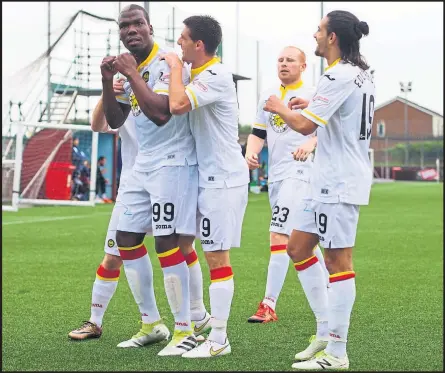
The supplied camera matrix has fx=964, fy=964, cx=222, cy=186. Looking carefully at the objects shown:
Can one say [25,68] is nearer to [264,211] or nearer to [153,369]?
[264,211]

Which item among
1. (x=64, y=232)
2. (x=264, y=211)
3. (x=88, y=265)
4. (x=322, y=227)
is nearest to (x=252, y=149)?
(x=322, y=227)

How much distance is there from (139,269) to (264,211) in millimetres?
19513

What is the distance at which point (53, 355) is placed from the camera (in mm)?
6141

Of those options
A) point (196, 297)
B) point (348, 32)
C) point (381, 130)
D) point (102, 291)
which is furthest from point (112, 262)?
point (381, 130)

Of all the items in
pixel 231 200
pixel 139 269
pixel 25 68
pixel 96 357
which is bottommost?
pixel 96 357

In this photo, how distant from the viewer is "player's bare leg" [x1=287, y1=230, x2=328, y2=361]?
6.09 meters

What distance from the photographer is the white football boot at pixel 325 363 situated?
5.67 meters

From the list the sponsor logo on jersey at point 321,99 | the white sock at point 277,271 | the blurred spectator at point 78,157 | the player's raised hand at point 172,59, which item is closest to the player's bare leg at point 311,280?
the sponsor logo on jersey at point 321,99

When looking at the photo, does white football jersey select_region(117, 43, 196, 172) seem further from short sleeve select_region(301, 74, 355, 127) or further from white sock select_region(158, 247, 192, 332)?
short sleeve select_region(301, 74, 355, 127)

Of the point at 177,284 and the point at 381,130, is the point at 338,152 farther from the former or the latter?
the point at 381,130

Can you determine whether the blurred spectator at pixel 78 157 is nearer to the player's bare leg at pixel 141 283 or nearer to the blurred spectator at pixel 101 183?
the blurred spectator at pixel 101 183

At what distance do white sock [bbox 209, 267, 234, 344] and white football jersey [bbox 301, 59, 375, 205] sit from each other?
86 centimetres

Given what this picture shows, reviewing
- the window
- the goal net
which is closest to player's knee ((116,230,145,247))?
the goal net

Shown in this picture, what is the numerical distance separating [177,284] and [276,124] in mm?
2534
